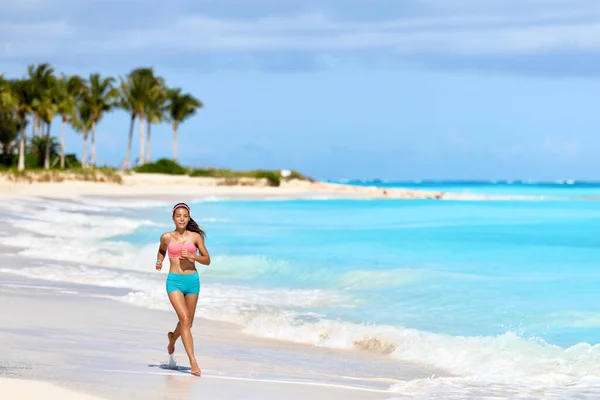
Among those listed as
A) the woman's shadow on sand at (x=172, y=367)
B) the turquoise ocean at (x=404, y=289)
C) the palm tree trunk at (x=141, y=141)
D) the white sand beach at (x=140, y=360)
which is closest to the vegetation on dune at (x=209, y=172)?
the palm tree trunk at (x=141, y=141)

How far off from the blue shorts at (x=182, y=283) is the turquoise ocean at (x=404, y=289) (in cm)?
189

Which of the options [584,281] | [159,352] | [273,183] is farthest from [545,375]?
[273,183]

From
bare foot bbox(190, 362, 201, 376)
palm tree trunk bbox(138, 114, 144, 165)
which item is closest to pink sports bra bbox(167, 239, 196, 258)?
bare foot bbox(190, 362, 201, 376)

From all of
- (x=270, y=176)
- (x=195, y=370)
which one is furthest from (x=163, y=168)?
(x=195, y=370)

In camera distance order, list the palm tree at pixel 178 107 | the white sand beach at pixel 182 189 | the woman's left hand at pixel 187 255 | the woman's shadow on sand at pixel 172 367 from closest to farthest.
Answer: the woman's left hand at pixel 187 255 < the woman's shadow on sand at pixel 172 367 < the white sand beach at pixel 182 189 < the palm tree at pixel 178 107

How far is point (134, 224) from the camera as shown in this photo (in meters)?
30.4

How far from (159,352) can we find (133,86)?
79401mm

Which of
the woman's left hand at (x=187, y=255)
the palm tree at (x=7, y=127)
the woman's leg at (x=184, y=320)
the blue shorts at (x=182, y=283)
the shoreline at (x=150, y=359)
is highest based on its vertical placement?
the palm tree at (x=7, y=127)

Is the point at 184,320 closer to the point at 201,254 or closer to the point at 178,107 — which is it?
the point at 201,254

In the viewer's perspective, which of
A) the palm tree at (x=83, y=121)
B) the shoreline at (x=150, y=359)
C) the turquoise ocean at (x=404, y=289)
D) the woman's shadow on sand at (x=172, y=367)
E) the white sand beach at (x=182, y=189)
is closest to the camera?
the shoreline at (x=150, y=359)

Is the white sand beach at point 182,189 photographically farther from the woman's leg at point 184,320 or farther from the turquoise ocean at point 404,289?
the woman's leg at point 184,320

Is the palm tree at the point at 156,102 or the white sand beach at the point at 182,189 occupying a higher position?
the palm tree at the point at 156,102

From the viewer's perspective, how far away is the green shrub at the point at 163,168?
81.1 meters

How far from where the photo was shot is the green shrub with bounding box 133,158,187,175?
81062 millimetres
